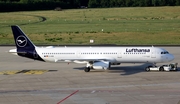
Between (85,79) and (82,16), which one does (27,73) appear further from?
(82,16)

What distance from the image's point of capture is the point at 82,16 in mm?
162750

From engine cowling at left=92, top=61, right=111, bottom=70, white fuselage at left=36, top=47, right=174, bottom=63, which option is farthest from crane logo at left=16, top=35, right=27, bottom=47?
engine cowling at left=92, top=61, right=111, bottom=70

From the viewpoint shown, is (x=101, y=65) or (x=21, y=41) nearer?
(x=101, y=65)

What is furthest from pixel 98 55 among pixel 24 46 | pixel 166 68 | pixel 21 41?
pixel 21 41

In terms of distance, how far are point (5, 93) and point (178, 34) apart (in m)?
68.6

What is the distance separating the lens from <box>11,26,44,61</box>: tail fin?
55.2 meters

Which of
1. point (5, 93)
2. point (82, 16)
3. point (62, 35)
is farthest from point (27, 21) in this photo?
point (5, 93)

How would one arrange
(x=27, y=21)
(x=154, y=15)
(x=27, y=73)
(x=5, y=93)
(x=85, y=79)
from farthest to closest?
(x=154, y=15) → (x=27, y=21) → (x=27, y=73) → (x=85, y=79) → (x=5, y=93)

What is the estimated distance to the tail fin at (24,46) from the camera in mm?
55188

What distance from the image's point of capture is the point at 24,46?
55781 mm

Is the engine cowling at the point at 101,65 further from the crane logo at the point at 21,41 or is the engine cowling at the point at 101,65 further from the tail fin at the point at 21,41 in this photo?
the crane logo at the point at 21,41

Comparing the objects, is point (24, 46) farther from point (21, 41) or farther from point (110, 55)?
point (110, 55)

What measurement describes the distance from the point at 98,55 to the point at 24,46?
1109 cm

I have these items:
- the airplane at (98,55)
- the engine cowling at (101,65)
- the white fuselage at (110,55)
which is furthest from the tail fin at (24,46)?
the engine cowling at (101,65)
